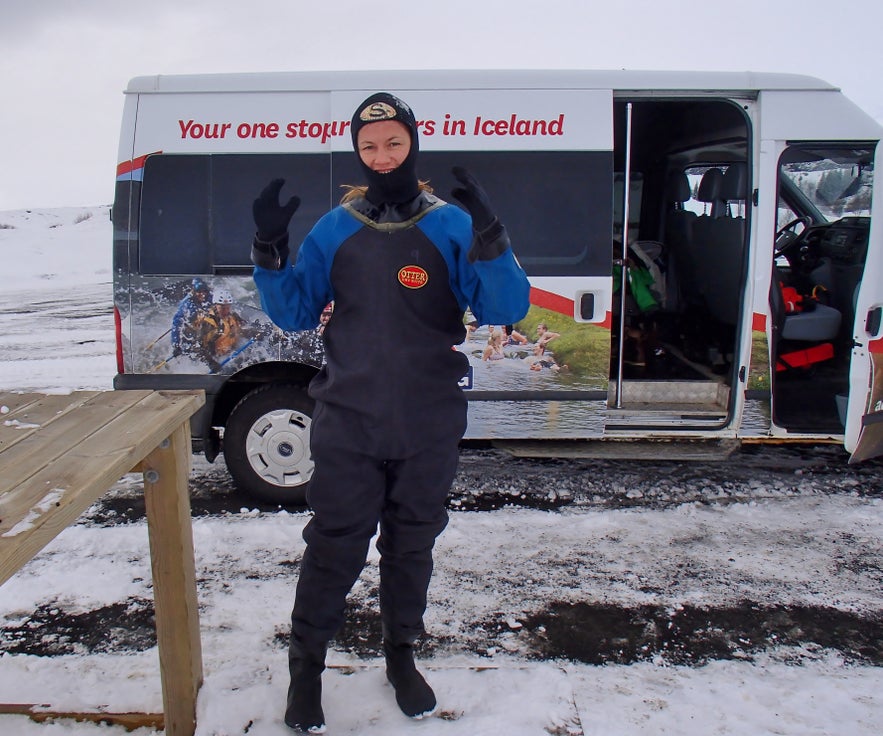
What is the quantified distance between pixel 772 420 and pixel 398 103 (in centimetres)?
311

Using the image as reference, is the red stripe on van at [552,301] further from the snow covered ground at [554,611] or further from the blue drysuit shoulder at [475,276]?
the blue drysuit shoulder at [475,276]

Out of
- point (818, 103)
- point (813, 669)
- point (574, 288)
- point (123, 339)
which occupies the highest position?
point (818, 103)

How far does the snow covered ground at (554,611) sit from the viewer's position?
2.37m

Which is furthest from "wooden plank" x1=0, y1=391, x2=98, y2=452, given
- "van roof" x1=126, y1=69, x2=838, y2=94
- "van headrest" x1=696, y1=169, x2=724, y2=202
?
"van headrest" x1=696, y1=169, x2=724, y2=202

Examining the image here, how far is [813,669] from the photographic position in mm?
2670

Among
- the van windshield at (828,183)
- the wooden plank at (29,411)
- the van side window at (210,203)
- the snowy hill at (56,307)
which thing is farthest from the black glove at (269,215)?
the snowy hill at (56,307)

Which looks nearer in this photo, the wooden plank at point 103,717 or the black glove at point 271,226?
the black glove at point 271,226

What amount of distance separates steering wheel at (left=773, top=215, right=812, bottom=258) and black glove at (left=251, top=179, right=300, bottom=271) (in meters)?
4.71

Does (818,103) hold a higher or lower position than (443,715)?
higher

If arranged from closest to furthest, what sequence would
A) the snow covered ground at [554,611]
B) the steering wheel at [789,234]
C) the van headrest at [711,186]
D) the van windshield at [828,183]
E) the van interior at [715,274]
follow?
the snow covered ground at [554,611] → the van interior at [715,274] → the van windshield at [828,183] → the van headrest at [711,186] → the steering wheel at [789,234]

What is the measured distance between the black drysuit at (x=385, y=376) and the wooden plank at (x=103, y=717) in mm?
559

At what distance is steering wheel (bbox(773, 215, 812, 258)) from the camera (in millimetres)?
5591

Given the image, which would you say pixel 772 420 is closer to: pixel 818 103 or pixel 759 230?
pixel 759 230

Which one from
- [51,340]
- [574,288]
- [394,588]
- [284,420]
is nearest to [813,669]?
[394,588]
